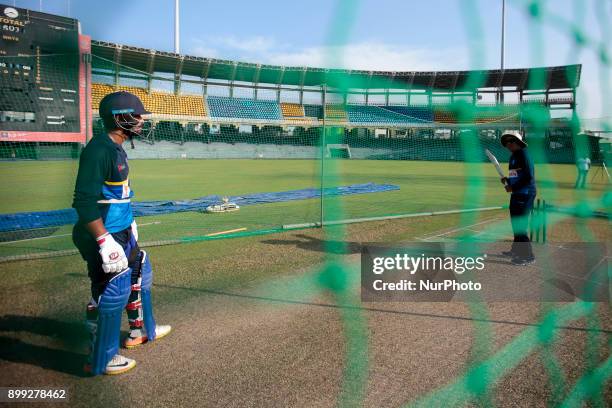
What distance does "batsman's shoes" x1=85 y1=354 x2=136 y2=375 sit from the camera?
2.92 meters

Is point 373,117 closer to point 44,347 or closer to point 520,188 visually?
point 520,188

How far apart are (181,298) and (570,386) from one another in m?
3.55

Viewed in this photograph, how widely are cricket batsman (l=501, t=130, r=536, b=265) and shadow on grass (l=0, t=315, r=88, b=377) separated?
17.6ft

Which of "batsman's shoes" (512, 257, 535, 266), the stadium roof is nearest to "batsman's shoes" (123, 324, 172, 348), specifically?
"batsman's shoes" (512, 257, 535, 266)

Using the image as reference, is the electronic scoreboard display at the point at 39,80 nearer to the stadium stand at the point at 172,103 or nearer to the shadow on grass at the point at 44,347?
the shadow on grass at the point at 44,347

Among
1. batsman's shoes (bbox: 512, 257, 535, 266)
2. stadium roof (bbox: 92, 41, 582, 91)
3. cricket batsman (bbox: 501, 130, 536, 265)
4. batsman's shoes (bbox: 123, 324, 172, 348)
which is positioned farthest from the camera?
stadium roof (bbox: 92, 41, 582, 91)

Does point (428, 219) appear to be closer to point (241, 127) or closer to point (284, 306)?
point (284, 306)

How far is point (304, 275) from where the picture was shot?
17.5ft

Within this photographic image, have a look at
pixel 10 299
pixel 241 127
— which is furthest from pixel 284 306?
pixel 241 127

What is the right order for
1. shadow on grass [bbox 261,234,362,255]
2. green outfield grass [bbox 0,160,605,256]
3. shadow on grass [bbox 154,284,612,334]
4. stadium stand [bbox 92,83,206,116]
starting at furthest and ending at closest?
1. stadium stand [bbox 92,83,206,116]
2. green outfield grass [bbox 0,160,605,256]
3. shadow on grass [bbox 261,234,362,255]
4. shadow on grass [bbox 154,284,612,334]

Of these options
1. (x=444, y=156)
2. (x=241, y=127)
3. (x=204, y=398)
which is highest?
(x=241, y=127)

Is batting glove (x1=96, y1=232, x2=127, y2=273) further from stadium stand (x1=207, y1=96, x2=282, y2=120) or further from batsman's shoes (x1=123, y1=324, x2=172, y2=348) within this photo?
stadium stand (x1=207, y1=96, x2=282, y2=120)

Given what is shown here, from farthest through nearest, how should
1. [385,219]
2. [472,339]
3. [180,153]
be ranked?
[180,153] < [385,219] < [472,339]

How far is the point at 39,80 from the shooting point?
14891mm
